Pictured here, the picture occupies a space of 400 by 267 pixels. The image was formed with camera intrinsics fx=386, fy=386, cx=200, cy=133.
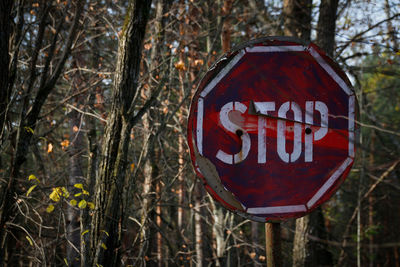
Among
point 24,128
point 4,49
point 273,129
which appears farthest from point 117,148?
point 273,129

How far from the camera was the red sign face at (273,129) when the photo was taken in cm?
185

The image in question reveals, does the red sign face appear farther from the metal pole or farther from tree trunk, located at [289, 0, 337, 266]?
tree trunk, located at [289, 0, 337, 266]

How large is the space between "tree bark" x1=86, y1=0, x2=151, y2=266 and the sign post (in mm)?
1243

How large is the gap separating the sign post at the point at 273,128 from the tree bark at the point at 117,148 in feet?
4.08

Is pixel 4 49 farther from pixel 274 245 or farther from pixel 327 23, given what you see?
pixel 327 23

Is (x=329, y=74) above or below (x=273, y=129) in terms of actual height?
above

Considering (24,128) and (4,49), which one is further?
(24,128)

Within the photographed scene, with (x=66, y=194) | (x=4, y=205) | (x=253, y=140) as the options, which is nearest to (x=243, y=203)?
(x=253, y=140)

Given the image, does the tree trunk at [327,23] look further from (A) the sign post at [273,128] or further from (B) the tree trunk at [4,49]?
(B) the tree trunk at [4,49]

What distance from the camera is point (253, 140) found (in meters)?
1.88

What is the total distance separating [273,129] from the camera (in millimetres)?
1900

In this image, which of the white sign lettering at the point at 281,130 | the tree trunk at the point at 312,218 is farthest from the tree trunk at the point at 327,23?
the white sign lettering at the point at 281,130

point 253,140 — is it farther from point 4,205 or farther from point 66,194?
point 4,205

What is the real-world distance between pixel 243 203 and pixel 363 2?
5.26 meters
